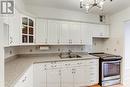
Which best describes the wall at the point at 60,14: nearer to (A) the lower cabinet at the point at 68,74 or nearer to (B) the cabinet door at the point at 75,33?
(B) the cabinet door at the point at 75,33

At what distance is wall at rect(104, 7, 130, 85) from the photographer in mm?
3990

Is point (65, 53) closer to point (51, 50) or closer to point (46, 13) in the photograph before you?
point (51, 50)

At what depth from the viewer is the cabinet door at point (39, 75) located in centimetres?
307

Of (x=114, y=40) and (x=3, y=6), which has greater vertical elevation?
(x=3, y=6)

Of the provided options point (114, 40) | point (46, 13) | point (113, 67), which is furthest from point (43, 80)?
point (114, 40)

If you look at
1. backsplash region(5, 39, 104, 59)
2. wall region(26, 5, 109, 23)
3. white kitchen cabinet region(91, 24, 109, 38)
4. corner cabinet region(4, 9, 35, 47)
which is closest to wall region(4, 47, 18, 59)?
backsplash region(5, 39, 104, 59)

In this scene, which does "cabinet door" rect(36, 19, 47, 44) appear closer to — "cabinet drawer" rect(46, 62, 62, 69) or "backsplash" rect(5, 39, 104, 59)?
"backsplash" rect(5, 39, 104, 59)

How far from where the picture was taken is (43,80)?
3.19 meters

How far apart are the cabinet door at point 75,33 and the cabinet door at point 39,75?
4.31 ft

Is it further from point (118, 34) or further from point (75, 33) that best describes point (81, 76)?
point (118, 34)

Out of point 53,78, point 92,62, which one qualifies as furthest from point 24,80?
point 92,62

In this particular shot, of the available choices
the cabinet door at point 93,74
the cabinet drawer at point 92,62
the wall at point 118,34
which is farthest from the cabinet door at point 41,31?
the wall at point 118,34

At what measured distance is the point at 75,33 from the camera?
396cm

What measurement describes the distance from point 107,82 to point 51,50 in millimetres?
2075
